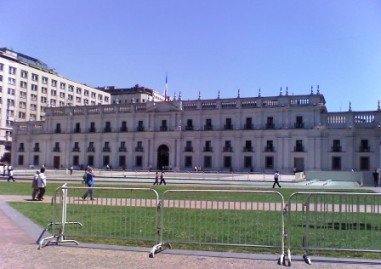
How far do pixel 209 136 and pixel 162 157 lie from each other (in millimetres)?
8940

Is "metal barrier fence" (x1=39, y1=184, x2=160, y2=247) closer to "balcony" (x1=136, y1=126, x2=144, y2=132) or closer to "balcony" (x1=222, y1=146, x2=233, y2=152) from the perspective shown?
"balcony" (x1=222, y1=146, x2=233, y2=152)

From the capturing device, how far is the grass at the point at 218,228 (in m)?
7.78

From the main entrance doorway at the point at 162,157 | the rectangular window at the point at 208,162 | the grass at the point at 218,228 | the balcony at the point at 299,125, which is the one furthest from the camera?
the main entrance doorway at the point at 162,157

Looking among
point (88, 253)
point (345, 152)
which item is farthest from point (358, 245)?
point (345, 152)

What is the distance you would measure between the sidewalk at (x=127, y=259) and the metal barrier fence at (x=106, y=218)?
1.43 feet

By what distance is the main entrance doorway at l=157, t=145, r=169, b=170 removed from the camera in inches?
2702

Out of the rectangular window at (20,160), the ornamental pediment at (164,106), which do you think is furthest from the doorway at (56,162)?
the ornamental pediment at (164,106)

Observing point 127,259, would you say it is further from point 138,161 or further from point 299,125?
point 138,161

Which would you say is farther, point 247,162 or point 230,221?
point 247,162

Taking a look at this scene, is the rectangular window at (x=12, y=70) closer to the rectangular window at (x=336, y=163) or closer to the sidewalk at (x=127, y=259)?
the rectangular window at (x=336, y=163)

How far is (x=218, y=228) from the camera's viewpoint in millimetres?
8680

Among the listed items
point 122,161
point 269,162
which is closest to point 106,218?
point 269,162

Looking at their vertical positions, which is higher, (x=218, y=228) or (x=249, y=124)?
(x=249, y=124)

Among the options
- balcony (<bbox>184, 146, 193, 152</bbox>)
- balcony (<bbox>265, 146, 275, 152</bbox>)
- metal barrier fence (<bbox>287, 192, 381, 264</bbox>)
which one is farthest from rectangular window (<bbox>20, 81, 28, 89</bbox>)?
metal barrier fence (<bbox>287, 192, 381, 264</bbox>)
